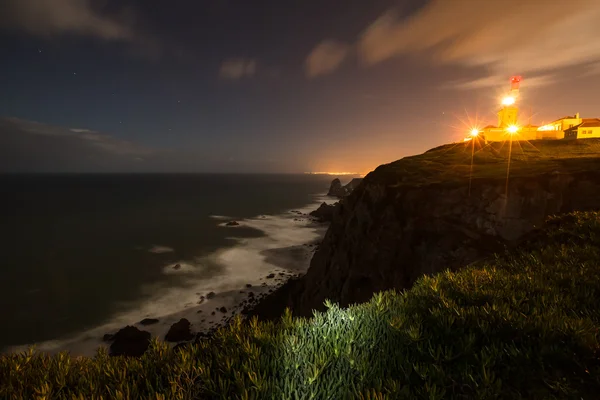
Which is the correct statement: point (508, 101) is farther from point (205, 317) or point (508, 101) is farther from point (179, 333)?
point (179, 333)

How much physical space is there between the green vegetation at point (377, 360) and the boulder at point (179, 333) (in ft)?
94.1

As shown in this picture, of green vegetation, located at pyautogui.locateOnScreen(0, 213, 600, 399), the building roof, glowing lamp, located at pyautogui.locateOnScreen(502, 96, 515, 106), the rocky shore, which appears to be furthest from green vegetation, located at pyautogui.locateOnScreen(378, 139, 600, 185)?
green vegetation, located at pyautogui.locateOnScreen(0, 213, 600, 399)

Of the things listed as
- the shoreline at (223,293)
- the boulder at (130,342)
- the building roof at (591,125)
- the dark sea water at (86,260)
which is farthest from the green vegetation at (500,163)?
the dark sea water at (86,260)

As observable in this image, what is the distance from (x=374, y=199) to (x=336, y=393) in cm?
2874

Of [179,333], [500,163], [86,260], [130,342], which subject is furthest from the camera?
[86,260]

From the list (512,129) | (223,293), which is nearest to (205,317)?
(223,293)

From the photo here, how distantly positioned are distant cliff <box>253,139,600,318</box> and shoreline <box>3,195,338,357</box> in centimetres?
600

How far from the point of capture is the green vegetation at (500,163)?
26188 mm

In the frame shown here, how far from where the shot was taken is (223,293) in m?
39.8

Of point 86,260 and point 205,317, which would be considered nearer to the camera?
point 205,317

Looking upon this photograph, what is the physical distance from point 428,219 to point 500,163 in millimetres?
14659

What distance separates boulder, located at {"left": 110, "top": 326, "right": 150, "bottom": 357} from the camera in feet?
89.7

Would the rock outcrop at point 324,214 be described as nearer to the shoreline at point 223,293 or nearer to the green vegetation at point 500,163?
the shoreline at point 223,293

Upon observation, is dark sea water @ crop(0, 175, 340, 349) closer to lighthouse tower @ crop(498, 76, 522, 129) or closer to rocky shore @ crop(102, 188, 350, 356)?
rocky shore @ crop(102, 188, 350, 356)
